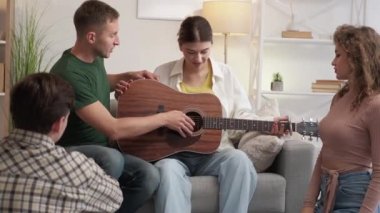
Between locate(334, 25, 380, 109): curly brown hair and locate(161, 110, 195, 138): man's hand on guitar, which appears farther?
locate(161, 110, 195, 138): man's hand on guitar

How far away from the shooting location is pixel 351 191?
69.3 inches

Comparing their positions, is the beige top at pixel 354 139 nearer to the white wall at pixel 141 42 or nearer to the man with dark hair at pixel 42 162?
the man with dark hair at pixel 42 162

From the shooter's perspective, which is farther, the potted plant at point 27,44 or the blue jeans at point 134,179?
the potted plant at point 27,44

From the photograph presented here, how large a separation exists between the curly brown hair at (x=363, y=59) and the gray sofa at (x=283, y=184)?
691 millimetres

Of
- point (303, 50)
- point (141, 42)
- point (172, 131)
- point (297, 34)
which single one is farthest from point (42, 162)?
point (303, 50)

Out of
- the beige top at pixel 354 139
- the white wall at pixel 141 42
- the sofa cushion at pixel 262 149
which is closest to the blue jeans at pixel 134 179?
the sofa cushion at pixel 262 149

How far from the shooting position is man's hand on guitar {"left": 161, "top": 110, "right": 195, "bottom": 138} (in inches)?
92.2

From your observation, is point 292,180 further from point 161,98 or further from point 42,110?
point 42,110

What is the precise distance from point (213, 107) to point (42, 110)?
3.72 ft

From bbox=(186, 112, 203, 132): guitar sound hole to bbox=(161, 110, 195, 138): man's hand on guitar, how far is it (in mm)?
52

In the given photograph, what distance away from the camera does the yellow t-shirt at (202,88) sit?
2.65 meters

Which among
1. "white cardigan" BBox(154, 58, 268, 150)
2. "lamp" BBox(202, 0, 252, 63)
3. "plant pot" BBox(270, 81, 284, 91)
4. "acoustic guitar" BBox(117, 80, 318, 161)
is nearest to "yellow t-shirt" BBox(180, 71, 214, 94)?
"white cardigan" BBox(154, 58, 268, 150)

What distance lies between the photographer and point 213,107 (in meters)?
2.49

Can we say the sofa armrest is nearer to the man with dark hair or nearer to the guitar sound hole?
the guitar sound hole
